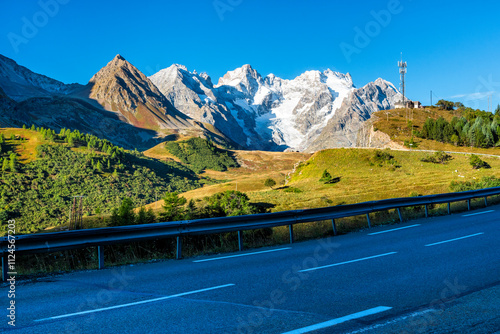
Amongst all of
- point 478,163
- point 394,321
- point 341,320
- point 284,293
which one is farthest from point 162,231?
point 478,163

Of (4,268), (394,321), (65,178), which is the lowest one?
(394,321)

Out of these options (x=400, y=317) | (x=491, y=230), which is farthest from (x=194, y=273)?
(x=491, y=230)

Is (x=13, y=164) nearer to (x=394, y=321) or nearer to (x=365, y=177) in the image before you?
(x=365, y=177)

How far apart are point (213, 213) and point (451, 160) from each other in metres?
58.9

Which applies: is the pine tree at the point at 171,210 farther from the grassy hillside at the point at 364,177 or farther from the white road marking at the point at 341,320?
the white road marking at the point at 341,320

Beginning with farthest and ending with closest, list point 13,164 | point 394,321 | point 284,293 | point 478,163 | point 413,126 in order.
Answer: point 13,164 → point 413,126 → point 478,163 → point 284,293 → point 394,321

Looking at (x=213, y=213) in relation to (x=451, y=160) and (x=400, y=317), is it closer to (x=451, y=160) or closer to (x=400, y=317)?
(x=400, y=317)

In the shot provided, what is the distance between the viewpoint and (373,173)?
66438 mm

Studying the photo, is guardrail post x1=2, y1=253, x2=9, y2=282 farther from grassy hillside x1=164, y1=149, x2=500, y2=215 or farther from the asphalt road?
grassy hillside x1=164, y1=149, x2=500, y2=215

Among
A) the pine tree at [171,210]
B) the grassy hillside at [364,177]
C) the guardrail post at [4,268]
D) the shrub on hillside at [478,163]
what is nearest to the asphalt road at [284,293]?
the guardrail post at [4,268]

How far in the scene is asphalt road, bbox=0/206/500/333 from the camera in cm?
488

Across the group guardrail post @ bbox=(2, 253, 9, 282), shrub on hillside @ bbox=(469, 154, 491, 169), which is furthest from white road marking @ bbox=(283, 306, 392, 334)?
shrub on hillside @ bbox=(469, 154, 491, 169)

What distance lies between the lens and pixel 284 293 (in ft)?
20.6

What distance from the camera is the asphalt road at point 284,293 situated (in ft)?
16.0
